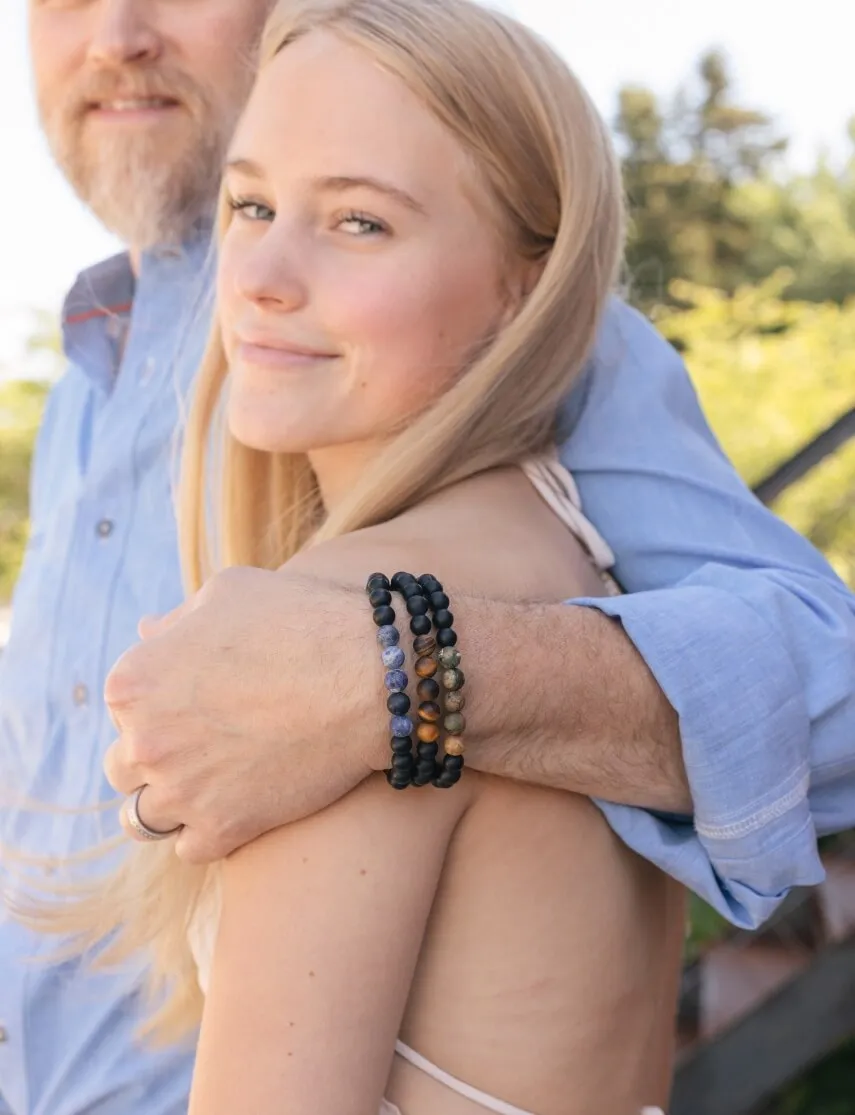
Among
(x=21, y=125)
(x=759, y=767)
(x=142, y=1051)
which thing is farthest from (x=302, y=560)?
(x=21, y=125)

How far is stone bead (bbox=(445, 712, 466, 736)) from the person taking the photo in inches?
47.4

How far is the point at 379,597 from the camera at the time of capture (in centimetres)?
121

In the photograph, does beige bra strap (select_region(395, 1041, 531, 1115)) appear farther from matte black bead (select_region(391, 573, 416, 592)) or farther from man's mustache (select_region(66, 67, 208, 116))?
man's mustache (select_region(66, 67, 208, 116))

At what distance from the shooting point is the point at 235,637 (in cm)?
119

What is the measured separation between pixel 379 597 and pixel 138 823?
0.32m

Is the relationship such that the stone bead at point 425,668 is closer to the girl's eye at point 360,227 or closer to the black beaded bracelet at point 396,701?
the black beaded bracelet at point 396,701

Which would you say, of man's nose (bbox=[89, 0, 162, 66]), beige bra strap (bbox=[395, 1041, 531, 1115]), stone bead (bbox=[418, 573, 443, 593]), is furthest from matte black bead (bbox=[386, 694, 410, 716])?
man's nose (bbox=[89, 0, 162, 66])

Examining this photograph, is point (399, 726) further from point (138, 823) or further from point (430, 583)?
point (138, 823)

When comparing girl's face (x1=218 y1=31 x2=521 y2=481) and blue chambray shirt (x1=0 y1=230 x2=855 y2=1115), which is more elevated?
girl's face (x1=218 y1=31 x2=521 y2=481)

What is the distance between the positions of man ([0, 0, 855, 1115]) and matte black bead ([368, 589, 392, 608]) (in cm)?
3

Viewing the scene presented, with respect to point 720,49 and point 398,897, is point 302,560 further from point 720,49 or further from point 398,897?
point 720,49

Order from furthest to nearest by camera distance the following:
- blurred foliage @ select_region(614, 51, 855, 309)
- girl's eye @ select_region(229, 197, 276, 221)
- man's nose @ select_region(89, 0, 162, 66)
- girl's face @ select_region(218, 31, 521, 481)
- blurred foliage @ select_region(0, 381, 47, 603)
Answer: blurred foliage @ select_region(614, 51, 855, 309), blurred foliage @ select_region(0, 381, 47, 603), man's nose @ select_region(89, 0, 162, 66), girl's eye @ select_region(229, 197, 276, 221), girl's face @ select_region(218, 31, 521, 481)

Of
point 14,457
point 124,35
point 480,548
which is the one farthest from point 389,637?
point 14,457

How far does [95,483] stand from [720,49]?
2087cm
